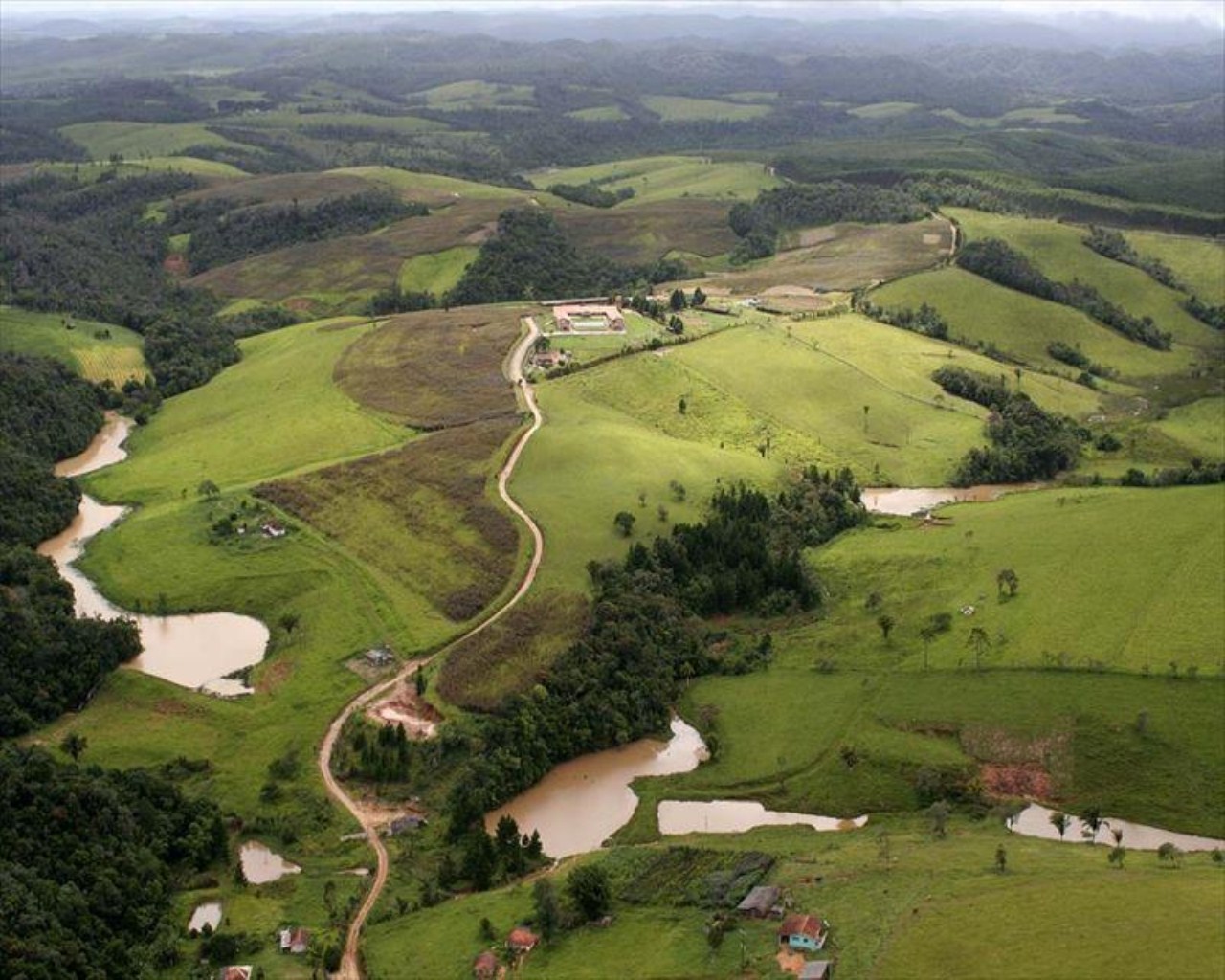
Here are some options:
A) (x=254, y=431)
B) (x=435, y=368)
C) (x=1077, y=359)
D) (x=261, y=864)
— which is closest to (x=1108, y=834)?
(x=261, y=864)

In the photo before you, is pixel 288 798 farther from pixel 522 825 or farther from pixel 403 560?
pixel 403 560

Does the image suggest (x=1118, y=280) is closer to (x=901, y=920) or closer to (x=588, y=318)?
(x=588, y=318)

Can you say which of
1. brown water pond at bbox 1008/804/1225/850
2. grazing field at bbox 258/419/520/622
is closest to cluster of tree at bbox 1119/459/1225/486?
brown water pond at bbox 1008/804/1225/850

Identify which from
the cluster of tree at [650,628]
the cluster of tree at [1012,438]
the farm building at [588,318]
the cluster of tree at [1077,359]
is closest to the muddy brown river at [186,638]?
the cluster of tree at [650,628]

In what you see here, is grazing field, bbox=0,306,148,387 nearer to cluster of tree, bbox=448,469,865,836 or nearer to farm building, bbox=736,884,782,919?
cluster of tree, bbox=448,469,865,836

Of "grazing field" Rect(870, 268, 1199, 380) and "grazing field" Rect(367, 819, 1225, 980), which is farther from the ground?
"grazing field" Rect(870, 268, 1199, 380)

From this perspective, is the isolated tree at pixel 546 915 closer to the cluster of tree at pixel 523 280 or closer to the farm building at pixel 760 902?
the farm building at pixel 760 902
